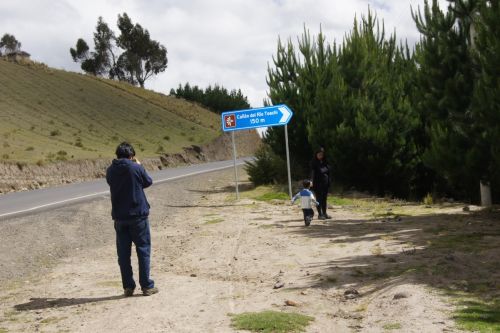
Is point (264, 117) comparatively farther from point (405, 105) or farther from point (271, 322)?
point (271, 322)

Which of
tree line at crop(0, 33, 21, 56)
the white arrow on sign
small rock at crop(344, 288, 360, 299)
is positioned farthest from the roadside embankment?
tree line at crop(0, 33, 21, 56)

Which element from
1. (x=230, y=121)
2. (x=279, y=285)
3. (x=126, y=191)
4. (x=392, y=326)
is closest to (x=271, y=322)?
(x=392, y=326)

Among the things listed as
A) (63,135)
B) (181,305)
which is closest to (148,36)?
(63,135)

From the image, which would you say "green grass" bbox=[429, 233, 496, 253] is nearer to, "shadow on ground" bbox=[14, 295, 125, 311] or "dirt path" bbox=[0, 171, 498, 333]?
"dirt path" bbox=[0, 171, 498, 333]

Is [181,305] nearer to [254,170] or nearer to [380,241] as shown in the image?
[380,241]

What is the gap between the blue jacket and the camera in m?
7.14

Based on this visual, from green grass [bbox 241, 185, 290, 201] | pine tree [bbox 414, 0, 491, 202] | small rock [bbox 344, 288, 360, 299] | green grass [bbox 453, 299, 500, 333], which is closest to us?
green grass [bbox 453, 299, 500, 333]

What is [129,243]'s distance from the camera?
7312 mm

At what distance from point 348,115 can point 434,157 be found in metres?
6.70

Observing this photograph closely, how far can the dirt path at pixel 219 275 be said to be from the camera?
598 cm

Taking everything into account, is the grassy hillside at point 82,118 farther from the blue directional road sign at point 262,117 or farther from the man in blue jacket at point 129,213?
the man in blue jacket at point 129,213

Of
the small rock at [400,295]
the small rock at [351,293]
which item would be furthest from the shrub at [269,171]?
the small rock at [400,295]

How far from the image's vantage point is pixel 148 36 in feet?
313

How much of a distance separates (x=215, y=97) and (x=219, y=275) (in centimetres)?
8051
